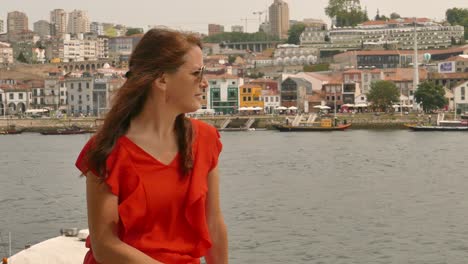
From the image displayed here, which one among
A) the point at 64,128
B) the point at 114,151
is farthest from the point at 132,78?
the point at 64,128

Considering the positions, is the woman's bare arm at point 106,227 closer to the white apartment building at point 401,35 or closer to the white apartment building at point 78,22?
the white apartment building at point 401,35

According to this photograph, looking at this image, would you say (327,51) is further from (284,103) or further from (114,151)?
(114,151)

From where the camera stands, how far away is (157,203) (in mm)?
1913

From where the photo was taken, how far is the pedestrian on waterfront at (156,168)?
6.21ft

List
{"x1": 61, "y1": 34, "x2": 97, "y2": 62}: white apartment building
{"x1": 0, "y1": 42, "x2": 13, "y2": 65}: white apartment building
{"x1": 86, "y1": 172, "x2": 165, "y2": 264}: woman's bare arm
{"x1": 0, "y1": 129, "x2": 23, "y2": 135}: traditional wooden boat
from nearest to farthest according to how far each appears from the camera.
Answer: {"x1": 86, "y1": 172, "x2": 165, "y2": 264}: woman's bare arm, {"x1": 0, "y1": 129, "x2": 23, "y2": 135}: traditional wooden boat, {"x1": 0, "y1": 42, "x2": 13, "y2": 65}: white apartment building, {"x1": 61, "y1": 34, "x2": 97, "y2": 62}: white apartment building

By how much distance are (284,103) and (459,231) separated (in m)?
56.6

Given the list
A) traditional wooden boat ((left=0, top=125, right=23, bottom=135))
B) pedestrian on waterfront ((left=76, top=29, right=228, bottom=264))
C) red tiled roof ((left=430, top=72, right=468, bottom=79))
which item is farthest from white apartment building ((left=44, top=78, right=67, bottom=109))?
pedestrian on waterfront ((left=76, top=29, right=228, bottom=264))

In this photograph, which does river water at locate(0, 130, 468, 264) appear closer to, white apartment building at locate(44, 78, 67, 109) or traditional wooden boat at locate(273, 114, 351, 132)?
traditional wooden boat at locate(273, 114, 351, 132)

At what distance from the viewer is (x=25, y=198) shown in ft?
79.5

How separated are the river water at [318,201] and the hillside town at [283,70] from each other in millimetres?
7611

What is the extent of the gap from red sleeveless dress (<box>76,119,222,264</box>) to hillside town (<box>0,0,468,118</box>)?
37.5 metres

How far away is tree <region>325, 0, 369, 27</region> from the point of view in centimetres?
12600

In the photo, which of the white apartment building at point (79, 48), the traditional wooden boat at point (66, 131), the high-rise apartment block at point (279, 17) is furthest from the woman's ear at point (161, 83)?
the high-rise apartment block at point (279, 17)

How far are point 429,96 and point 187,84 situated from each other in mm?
64114
